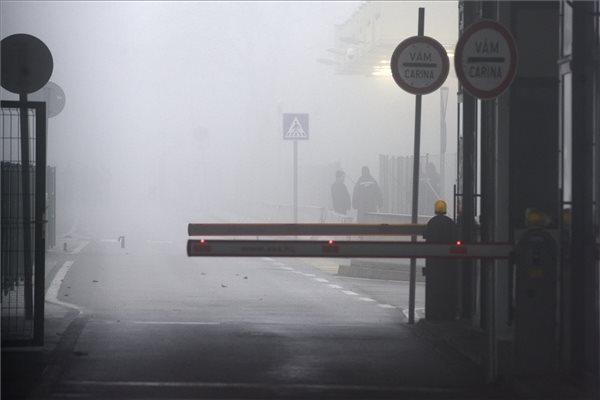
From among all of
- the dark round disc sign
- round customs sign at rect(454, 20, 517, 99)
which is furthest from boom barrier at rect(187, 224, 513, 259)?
the dark round disc sign

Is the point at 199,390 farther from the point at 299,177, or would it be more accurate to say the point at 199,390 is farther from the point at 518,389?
the point at 299,177

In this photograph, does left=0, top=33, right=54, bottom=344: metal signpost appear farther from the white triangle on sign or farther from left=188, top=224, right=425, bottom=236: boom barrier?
the white triangle on sign

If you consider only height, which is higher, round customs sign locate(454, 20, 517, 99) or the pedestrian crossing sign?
the pedestrian crossing sign

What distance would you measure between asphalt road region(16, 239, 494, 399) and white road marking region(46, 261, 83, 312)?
3cm

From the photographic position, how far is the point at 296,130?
34.7m

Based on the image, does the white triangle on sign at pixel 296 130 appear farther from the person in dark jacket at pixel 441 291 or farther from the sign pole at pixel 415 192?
the person in dark jacket at pixel 441 291

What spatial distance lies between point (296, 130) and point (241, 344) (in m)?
23.1

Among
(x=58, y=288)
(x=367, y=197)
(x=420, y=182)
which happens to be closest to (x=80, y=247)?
(x=367, y=197)

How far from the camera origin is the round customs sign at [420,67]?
13703 millimetres

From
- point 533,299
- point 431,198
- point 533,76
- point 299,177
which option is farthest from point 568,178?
point 299,177

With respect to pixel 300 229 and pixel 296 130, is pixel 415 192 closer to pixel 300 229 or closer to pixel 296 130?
pixel 300 229

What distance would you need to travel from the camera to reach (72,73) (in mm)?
55438

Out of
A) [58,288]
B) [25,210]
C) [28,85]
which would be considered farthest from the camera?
[58,288]

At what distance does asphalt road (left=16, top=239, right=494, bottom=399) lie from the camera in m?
9.33
